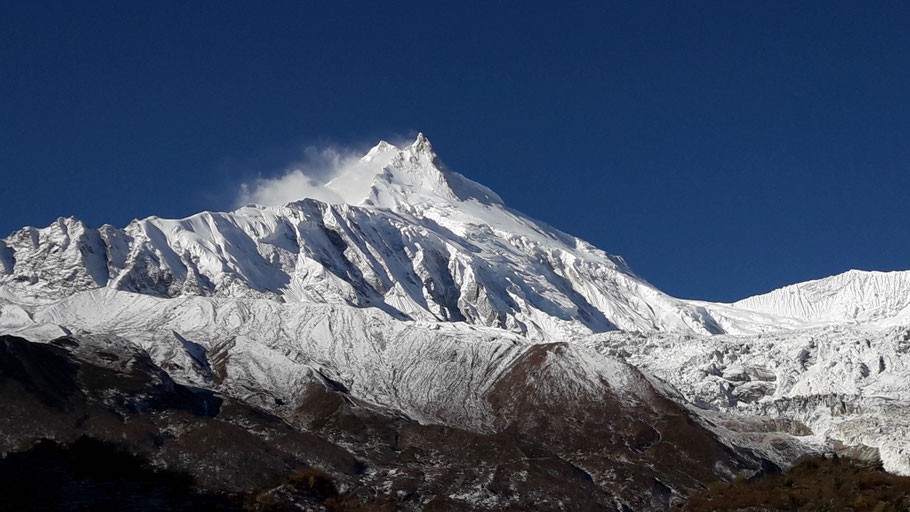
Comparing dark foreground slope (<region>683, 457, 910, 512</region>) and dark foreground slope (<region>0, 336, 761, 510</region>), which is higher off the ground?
dark foreground slope (<region>0, 336, 761, 510</region>)

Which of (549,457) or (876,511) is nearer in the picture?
(876,511)

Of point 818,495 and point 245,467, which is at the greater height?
point 245,467

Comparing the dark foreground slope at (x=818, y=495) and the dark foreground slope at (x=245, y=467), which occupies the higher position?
the dark foreground slope at (x=245, y=467)

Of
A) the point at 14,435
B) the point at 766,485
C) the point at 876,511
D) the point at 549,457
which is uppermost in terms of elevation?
the point at 549,457

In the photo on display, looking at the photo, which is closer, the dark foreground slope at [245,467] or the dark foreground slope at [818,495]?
the dark foreground slope at [818,495]

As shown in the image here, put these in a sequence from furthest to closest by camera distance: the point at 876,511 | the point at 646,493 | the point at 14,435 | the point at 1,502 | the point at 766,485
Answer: the point at 646,493 < the point at 14,435 < the point at 1,502 < the point at 766,485 < the point at 876,511

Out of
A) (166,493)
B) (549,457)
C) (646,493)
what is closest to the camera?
(166,493)

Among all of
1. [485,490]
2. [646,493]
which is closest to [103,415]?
[485,490]

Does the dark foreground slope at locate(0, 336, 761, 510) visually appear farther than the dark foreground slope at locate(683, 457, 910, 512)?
Yes

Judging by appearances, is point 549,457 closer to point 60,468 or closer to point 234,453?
point 234,453

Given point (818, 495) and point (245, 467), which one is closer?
point (818, 495)

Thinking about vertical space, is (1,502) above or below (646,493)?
below

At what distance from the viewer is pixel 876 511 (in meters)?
89.9

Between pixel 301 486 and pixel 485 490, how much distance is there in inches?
1239
